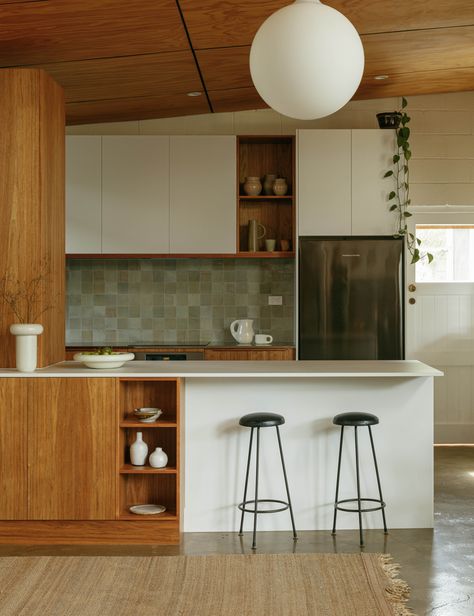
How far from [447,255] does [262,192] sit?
1681 millimetres

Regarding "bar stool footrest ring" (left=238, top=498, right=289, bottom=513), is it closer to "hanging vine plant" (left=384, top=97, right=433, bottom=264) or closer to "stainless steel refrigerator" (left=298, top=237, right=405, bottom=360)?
"stainless steel refrigerator" (left=298, top=237, right=405, bottom=360)

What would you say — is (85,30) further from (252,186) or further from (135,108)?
(252,186)

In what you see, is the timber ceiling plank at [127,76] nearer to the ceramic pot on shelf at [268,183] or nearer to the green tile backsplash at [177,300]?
the ceramic pot on shelf at [268,183]

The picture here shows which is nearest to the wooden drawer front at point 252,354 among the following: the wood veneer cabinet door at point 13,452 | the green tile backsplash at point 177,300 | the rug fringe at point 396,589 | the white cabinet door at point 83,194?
the green tile backsplash at point 177,300

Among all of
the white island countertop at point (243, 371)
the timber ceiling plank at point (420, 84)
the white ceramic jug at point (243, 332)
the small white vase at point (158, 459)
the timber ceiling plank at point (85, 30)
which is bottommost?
the small white vase at point (158, 459)

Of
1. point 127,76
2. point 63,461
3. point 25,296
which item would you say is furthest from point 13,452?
point 127,76

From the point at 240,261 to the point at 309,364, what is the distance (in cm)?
229

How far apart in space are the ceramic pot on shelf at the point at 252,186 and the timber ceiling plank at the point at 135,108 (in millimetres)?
678

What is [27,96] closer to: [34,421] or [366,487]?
[34,421]

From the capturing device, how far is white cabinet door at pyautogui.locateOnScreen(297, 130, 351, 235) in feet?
20.5

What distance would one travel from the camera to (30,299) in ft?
14.5

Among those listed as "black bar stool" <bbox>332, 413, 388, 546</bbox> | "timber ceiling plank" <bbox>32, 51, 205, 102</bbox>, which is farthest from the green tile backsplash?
"black bar stool" <bbox>332, 413, 388, 546</bbox>

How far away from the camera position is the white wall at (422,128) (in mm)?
6719

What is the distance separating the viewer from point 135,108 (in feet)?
20.4
